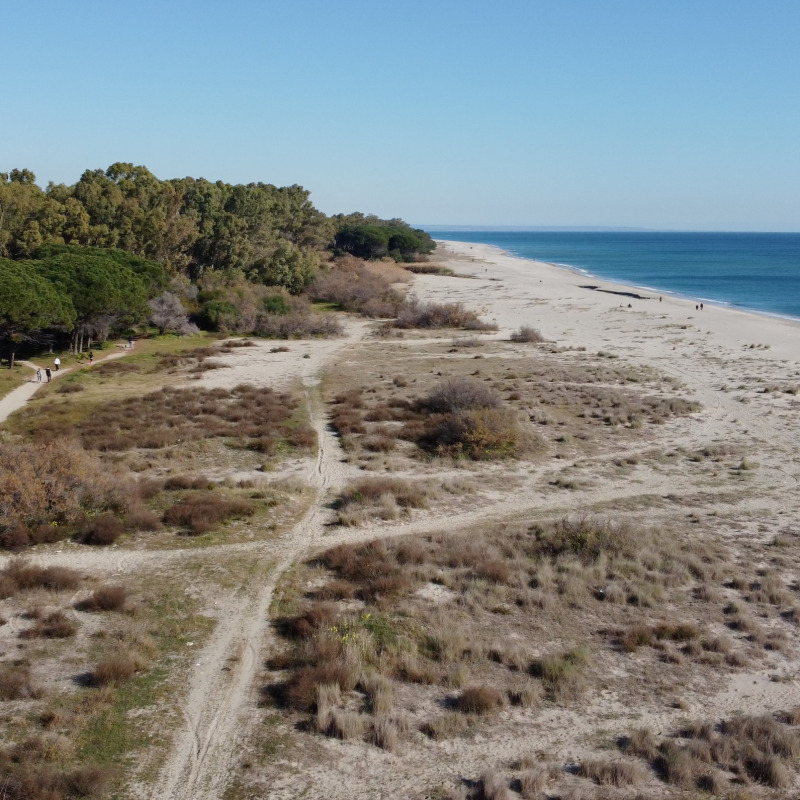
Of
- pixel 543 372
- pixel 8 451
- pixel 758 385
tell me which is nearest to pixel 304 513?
pixel 8 451

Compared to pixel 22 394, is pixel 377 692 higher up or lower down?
lower down

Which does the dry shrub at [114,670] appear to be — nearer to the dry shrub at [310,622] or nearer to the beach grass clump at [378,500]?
the dry shrub at [310,622]

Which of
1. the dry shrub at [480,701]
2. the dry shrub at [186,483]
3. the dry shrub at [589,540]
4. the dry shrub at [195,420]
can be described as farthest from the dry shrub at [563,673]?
the dry shrub at [195,420]

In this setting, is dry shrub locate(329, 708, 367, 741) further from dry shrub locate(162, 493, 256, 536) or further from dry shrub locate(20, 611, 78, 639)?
dry shrub locate(162, 493, 256, 536)

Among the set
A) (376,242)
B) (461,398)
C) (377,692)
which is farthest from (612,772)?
(376,242)

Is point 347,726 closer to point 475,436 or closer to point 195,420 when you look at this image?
point 475,436

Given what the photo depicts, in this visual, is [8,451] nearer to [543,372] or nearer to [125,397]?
[125,397]
